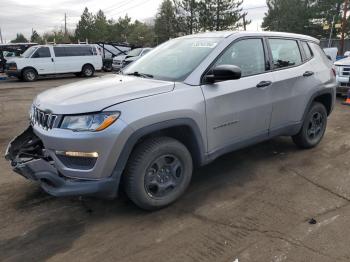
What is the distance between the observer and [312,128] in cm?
536

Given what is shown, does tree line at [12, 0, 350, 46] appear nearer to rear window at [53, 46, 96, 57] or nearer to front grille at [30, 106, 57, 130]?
rear window at [53, 46, 96, 57]

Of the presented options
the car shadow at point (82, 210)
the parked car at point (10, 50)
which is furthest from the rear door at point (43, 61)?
the car shadow at point (82, 210)

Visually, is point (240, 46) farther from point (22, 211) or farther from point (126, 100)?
point (22, 211)

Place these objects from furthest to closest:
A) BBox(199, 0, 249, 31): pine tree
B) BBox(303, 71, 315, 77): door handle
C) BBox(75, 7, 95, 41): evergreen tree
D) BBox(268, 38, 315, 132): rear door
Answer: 1. BBox(75, 7, 95, 41): evergreen tree
2. BBox(199, 0, 249, 31): pine tree
3. BBox(303, 71, 315, 77): door handle
4. BBox(268, 38, 315, 132): rear door

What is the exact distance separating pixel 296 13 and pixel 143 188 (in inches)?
1810

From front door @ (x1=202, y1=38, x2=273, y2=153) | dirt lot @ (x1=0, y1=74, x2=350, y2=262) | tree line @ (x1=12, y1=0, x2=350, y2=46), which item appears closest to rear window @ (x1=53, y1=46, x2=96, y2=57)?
dirt lot @ (x1=0, y1=74, x2=350, y2=262)

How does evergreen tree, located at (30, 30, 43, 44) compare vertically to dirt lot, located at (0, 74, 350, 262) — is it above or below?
above

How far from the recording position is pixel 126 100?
314cm

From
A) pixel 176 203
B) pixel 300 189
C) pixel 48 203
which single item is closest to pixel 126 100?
pixel 176 203

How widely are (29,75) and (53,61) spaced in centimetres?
141

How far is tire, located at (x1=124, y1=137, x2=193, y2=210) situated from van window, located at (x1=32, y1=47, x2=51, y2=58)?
1650 centimetres

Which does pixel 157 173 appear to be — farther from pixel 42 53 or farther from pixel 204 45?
pixel 42 53

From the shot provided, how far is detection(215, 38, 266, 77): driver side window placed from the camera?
3996 millimetres

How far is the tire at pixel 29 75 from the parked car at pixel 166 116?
1521 centimetres
